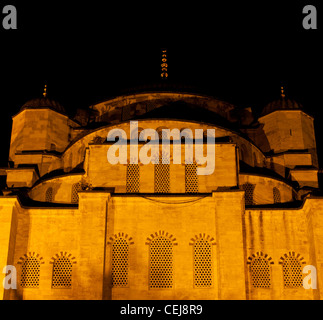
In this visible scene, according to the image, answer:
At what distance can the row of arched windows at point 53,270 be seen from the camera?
26.2 meters

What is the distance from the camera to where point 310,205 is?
1034 inches

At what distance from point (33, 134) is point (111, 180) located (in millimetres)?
8121

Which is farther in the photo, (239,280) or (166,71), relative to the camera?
(166,71)

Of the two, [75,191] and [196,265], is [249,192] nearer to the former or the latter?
[196,265]

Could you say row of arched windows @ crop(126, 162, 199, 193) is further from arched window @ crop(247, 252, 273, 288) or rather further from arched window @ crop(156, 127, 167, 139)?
arched window @ crop(247, 252, 273, 288)

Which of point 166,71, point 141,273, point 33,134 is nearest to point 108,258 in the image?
point 141,273

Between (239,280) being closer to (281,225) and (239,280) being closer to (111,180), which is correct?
(281,225)

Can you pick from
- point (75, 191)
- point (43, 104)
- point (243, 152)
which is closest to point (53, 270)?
point (75, 191)

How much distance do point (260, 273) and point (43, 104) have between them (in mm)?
15095

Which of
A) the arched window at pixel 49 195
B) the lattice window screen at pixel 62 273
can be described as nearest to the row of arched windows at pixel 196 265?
the lattice window screen at pixel 62 273

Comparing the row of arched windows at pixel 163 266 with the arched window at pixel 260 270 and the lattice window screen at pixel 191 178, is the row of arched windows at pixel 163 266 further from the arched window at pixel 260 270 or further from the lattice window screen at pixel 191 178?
the lattice window screen at pixel 191 178

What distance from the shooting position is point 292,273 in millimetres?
26266
